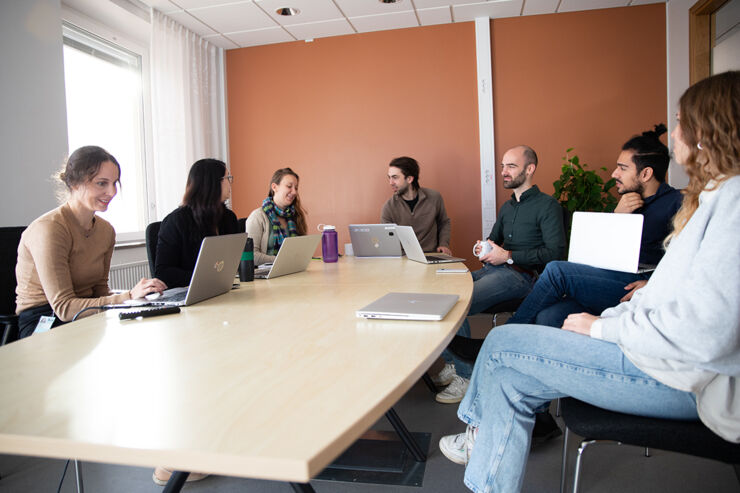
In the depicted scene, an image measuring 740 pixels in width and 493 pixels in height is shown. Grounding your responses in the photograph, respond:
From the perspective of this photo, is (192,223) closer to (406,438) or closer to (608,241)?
(406,438)

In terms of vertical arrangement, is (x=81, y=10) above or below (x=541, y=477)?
above

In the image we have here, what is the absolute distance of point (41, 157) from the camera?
127 inches

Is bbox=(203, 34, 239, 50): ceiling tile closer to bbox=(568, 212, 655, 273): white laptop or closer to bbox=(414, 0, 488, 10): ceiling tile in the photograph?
bbox=(414, 0, 488, 10): ceiling tile

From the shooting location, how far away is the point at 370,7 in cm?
427

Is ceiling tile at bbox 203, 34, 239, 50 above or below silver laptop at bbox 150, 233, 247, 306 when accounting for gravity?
above

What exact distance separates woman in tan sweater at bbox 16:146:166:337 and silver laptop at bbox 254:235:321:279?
54cm

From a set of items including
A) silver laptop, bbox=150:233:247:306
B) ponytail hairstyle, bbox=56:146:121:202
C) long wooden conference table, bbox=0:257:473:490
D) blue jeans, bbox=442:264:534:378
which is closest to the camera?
long wooden conference table, bbox=0:257:473:490

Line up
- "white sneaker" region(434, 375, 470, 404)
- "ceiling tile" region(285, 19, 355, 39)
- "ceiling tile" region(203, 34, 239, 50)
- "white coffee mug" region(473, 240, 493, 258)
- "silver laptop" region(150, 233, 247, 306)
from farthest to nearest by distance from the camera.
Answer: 1. "ceiling tile" region(203, 34, 239, 50)
2. "ceiling tile" region(285, 19, 355, 39)
3. "white coffee mug" region(473, 240, 493, 258)
4. "white sneaker" region(434, 375, 470, 404)
5. "silver laptop" region(150, 233, 247, 306)

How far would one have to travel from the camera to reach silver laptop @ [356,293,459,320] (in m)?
1.29

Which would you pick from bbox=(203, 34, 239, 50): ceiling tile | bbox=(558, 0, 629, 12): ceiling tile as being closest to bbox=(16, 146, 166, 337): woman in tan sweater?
bbox=(203, 34, 239, 50): ceiling tile

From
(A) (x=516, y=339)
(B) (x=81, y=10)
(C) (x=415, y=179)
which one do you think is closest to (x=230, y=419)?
(A) (x=516, y=339)

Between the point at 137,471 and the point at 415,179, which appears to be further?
the point at 415,179

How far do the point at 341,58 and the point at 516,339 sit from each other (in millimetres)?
4299

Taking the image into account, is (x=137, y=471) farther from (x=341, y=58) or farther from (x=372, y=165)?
(x=341, y=58)
